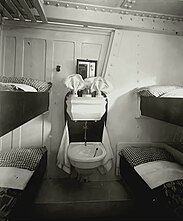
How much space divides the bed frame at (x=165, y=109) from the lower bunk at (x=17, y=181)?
1058mm

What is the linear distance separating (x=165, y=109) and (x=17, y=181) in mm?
1132

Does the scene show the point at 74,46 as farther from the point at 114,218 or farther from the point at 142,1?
the point at 114,218

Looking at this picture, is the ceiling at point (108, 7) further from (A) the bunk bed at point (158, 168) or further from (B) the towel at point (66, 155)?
(B) the towel at point (66, 155)

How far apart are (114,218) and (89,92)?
119 cm

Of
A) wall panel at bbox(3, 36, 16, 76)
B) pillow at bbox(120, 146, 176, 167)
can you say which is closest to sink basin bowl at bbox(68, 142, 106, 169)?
pillow at bbox(120, 146, 176, 167)

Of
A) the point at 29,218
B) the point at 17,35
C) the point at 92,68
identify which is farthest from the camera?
the point at 92,68

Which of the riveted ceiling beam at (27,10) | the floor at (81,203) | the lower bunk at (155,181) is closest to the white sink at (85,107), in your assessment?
the lower bunk at (155,181)

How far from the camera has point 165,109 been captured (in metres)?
1.23

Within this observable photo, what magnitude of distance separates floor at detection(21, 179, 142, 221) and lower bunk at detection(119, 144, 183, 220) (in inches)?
5.7

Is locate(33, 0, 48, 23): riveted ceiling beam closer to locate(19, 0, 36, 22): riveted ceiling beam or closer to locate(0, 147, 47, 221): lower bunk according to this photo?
locate(19, 0, 36, 22): riveted ceiling beam

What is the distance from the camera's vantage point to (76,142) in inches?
73.9

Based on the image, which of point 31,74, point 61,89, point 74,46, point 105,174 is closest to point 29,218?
point 105,174

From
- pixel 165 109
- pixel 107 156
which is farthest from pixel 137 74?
pixel 107 156

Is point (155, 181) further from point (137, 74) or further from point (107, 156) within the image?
point (137, 74)
